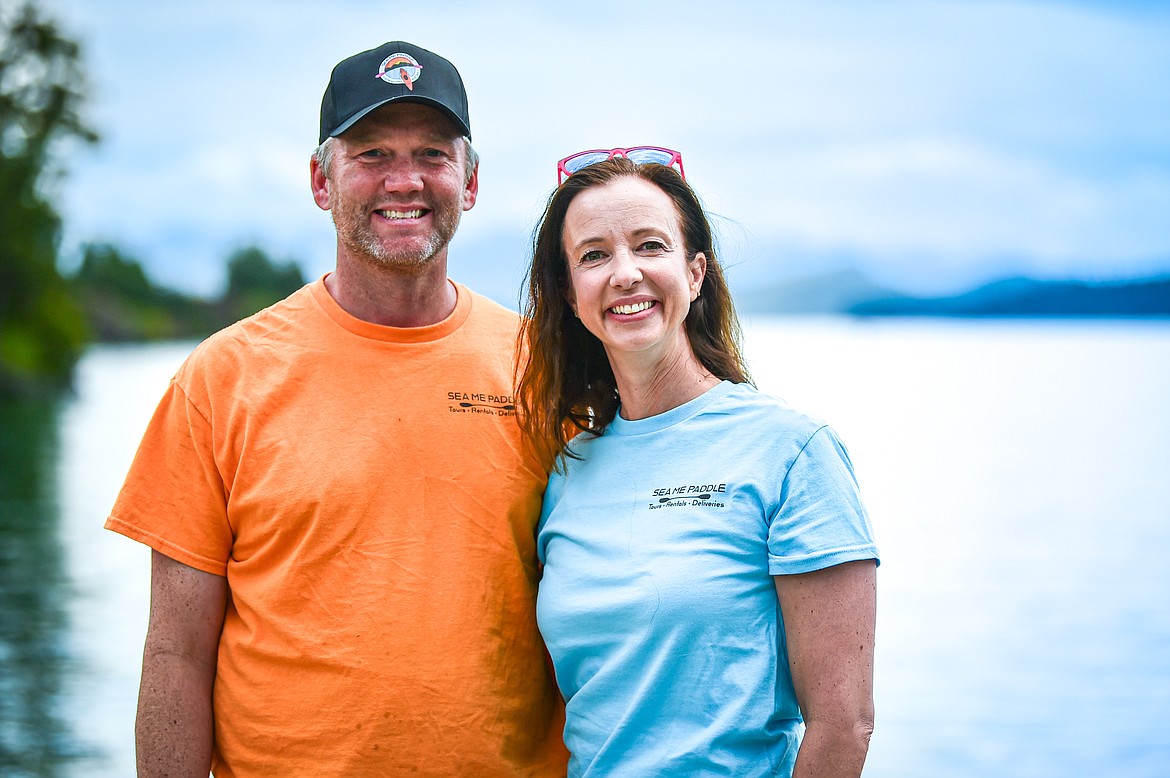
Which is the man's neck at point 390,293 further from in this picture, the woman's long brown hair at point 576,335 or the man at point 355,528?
the woman's long brown hair at point 576,335

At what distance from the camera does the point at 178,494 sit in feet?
10.6

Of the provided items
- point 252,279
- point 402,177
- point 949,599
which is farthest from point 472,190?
point 252,279

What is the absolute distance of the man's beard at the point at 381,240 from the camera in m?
3.40

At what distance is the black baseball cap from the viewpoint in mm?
3395

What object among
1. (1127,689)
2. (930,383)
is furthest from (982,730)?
(930,383)

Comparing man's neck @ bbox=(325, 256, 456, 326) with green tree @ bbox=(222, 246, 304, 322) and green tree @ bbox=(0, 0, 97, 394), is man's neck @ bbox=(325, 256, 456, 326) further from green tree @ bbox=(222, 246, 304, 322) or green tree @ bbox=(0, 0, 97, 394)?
green tree @ bbox=(222, 246, 304, 322)

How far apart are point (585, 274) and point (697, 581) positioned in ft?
3.00

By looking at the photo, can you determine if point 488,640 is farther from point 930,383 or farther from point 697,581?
point 930,383

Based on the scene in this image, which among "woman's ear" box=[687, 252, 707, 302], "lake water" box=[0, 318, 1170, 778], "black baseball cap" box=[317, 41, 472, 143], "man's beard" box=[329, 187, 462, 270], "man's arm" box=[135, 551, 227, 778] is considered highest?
"black baseball cap" box=[317, 41, 472, 143]

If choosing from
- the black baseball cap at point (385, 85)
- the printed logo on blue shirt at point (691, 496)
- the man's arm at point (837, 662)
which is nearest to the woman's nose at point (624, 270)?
the printed logo on blue shirt at point (691, 496)

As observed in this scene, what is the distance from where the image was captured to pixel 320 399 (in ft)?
11.0

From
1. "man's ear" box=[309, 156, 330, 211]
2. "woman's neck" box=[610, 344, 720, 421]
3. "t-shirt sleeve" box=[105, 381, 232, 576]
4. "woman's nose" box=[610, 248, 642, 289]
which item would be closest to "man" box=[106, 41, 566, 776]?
"t-shirt sleeve" box=[105, 381, 232, 576]

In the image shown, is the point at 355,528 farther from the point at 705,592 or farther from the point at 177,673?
the point at 705,592

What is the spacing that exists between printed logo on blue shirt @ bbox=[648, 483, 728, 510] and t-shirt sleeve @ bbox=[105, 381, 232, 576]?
122cm
